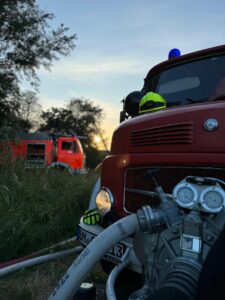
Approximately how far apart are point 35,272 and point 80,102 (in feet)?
190

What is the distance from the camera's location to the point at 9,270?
12.2 ft

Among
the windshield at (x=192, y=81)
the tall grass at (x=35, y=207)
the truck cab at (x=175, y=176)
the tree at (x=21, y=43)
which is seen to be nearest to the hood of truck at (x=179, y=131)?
the truck cab at (x=175, y=176)

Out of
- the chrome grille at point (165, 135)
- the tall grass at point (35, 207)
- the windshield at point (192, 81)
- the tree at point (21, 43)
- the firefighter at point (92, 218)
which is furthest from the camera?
the tree at point (21, 43)

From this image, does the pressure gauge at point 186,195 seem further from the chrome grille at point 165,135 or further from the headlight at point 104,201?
the headlight at point 104,201

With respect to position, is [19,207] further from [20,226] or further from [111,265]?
[111,265]

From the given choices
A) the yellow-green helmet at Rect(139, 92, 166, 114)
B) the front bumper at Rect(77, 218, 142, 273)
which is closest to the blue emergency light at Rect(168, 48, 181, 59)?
the yellow-green helmet at Rect(139, 92, 166, 114)

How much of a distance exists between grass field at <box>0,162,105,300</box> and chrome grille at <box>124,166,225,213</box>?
1263 mm

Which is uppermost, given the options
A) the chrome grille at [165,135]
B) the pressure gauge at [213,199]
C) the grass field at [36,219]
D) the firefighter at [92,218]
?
the chrome grille at [165,135]

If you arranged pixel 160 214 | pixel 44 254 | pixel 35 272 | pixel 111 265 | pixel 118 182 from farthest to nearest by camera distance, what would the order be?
pixel 44 254, pixel 35 272, pixel 111 265, pixel 118 182, pixel 160 214

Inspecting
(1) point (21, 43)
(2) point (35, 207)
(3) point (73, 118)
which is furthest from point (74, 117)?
(2) point (35, 207)

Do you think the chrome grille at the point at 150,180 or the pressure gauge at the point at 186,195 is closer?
the pressure gauge at the point at 186,195

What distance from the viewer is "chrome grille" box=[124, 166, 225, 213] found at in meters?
2.57

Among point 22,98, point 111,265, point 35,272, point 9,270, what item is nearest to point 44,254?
point 35,272

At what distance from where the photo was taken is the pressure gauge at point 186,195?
82.6 inches
